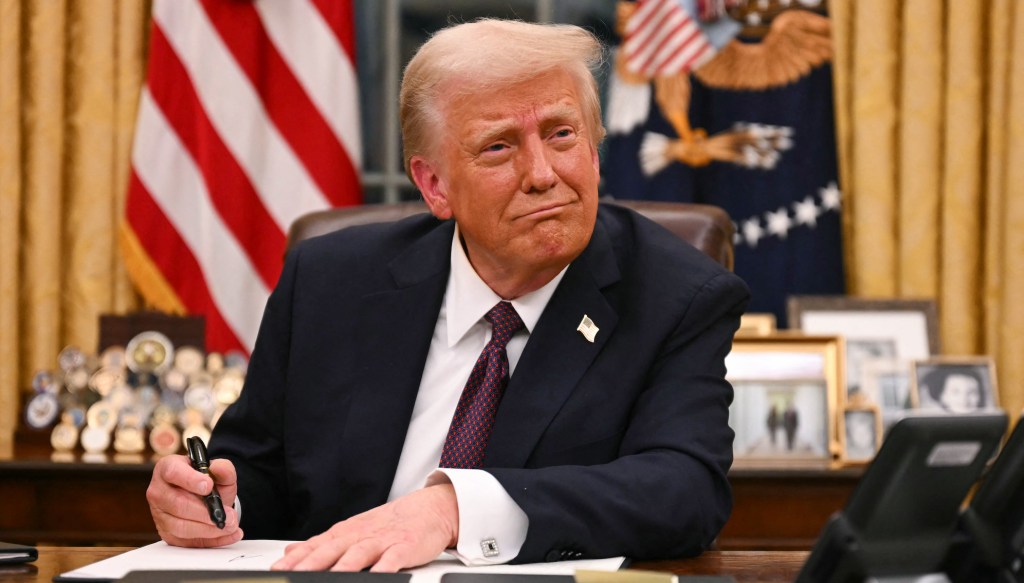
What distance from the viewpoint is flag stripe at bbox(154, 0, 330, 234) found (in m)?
3.67

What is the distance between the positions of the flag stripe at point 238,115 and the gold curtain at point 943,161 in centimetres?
164

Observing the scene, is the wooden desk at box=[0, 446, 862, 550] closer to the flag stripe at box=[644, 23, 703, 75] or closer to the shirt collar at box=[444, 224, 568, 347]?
the shirt collar at box=[444, 224, 568, 347]

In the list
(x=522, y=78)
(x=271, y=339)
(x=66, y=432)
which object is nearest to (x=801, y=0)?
(x=522, y=78)

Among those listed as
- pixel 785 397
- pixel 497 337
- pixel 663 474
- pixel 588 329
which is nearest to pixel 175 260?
pixel 785 397

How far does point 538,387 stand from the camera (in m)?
1.87

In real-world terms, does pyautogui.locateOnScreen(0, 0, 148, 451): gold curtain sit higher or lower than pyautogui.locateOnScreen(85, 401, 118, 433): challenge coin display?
higher

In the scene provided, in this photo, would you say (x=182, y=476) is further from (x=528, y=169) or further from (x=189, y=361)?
(x=189, y=361)

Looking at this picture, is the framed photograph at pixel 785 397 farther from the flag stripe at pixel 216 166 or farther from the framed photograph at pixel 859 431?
the flag stripe at pixel 216 166

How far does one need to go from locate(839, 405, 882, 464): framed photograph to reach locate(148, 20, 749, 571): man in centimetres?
127

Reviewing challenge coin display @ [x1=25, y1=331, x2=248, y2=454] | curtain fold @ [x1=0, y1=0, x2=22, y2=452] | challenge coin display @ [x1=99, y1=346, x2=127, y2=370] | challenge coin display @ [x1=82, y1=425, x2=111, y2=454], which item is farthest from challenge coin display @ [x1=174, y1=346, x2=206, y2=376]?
curtain fold @ [x1=0, y1=0, x2=22, y2=452]

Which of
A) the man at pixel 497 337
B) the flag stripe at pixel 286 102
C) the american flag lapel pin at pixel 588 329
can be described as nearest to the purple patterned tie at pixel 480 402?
the man at pixel 497 337

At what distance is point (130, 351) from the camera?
329 centimetres

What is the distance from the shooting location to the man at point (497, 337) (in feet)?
6.05

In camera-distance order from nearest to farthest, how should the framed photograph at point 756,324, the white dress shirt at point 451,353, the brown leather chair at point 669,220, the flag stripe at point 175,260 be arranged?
the white dress shirt at point 451,353 < the brown leather chair at point 669,220 < the framed photograph at point 756,324 < the flag stripe at point 175,260
